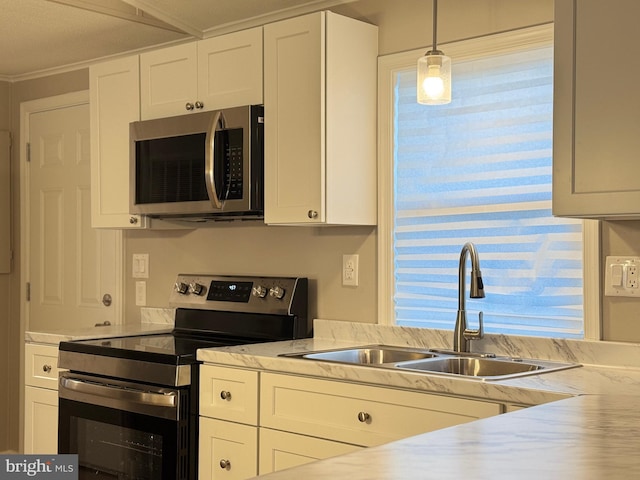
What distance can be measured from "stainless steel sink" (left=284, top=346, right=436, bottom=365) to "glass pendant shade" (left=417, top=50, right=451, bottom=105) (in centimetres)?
88

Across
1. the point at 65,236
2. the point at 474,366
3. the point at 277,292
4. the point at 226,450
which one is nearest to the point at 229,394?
the point at 226,450

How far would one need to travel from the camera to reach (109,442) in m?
3.26

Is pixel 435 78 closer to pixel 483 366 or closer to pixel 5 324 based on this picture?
pixel 483 366

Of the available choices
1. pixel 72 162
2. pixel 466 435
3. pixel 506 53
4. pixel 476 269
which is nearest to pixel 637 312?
pixel 476 269

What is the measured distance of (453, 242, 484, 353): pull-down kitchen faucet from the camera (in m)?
2.89

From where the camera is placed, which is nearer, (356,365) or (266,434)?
(356,365)

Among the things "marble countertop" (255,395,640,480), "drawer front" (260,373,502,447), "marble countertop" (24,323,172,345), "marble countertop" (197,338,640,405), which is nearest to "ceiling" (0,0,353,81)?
"marble countertop" (24,323,172,345)

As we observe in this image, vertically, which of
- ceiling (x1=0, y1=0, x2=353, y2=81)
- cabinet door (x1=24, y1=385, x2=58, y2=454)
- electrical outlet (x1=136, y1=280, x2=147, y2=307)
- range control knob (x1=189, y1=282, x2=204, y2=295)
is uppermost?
ceiling (x1=0, y1=0, x2=353, y2=81)

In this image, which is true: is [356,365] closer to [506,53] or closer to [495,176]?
[495,176]

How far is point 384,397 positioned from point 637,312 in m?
0.82

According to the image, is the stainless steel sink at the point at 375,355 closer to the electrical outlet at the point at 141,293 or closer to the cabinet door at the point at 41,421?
the cabinet door at the point at 41,421

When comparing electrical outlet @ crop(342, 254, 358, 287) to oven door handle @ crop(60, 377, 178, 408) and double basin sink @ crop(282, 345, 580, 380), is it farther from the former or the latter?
oven door handle @ crop(60, 377, 178, 408)

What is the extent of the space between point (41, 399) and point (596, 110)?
2588 millimetres

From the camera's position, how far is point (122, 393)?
3189 mm
